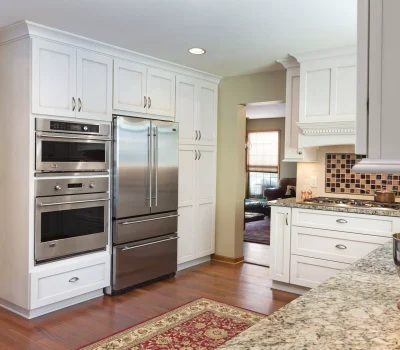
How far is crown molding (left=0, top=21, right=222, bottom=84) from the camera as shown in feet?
10.2

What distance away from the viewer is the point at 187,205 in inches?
183

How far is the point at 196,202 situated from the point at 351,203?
1.82m

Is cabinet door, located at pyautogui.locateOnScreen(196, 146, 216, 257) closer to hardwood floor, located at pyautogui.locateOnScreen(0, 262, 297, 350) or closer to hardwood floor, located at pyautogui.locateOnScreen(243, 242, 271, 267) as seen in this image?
hardwood floor, located at pyautogui.locateOnScreen(0, 262, 297, 350)

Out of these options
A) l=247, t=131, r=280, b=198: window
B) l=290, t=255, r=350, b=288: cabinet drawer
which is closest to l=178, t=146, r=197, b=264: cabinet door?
l=290, t=255, r=350, b=288: cabinet drawer

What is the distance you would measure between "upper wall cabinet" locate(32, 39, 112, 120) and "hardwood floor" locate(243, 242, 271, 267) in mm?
2641

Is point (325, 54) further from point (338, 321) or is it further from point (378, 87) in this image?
point (378, 87)

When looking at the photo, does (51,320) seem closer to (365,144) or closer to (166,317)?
(166,317)

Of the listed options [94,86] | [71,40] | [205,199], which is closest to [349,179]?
[205,199]

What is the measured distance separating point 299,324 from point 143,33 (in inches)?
112

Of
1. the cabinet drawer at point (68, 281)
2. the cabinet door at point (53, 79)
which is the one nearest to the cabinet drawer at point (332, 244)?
the cabinet drawer at point (68, 281)

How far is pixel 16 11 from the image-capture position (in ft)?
9.28

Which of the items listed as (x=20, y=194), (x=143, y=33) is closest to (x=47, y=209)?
(x=20, y=194)

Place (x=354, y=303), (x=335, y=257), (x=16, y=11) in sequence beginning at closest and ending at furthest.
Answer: (x=354, y=303), (x=16, y=11), (x=335, y=257)

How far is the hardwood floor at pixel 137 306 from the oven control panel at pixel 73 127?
1537 mm
